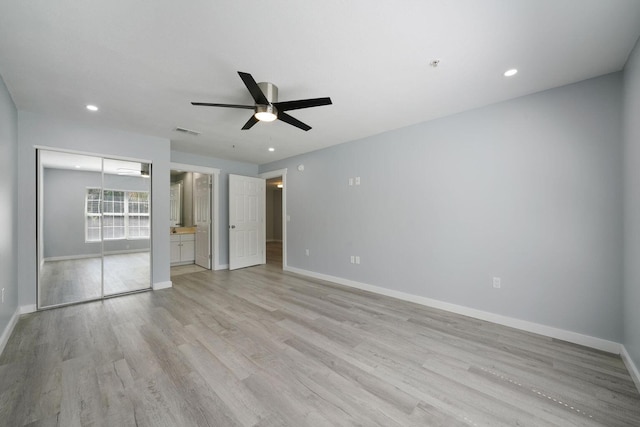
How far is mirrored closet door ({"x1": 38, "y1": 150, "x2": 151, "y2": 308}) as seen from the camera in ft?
10.9

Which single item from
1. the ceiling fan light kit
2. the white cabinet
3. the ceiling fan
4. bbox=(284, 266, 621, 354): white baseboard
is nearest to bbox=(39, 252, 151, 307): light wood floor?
the white cabinet

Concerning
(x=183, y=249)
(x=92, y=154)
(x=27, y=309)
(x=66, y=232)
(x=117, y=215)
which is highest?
(x=92, y=154)

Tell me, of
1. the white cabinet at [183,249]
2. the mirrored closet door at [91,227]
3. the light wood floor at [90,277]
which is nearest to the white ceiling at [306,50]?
the mirrored closet door at [91,227]

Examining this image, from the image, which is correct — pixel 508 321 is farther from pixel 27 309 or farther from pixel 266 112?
pixel 27 309

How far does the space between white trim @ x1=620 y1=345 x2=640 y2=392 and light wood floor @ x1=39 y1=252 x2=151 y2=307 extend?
231 inches

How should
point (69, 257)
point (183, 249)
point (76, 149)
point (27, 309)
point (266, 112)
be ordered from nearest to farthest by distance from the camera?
point (266, 112), point (27, 309), point (76, 149), point (69, 257), point (183, 249)

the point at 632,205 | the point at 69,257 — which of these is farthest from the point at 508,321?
the point at 69,257

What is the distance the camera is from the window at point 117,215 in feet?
12.1

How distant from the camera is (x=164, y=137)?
161 inches

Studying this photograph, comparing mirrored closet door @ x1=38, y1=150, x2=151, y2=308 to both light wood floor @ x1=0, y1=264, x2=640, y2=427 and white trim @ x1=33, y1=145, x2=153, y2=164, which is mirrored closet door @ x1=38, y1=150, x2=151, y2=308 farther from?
light wood floor @ x1=0, y1=264, x2=640, y2=427

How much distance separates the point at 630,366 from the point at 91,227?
21.2 ft

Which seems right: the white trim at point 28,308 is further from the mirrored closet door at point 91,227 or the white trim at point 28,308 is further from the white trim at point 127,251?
the white trim at point 127,251

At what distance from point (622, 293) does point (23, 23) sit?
5332 millimetres

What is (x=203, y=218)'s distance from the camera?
5805 millimetres
